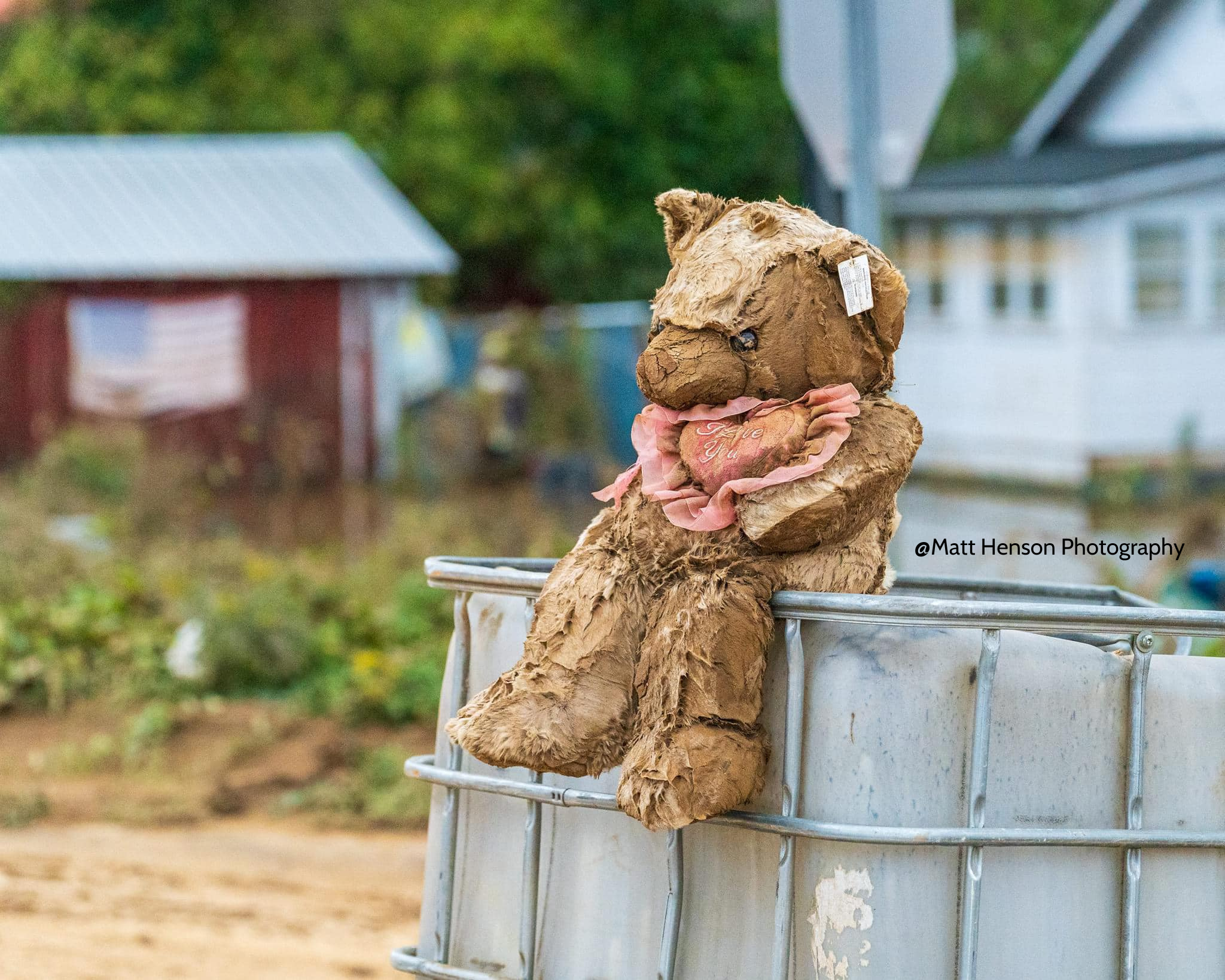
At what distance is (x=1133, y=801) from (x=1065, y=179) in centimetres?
1389

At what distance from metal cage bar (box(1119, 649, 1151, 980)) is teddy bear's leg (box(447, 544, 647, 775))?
752 mm

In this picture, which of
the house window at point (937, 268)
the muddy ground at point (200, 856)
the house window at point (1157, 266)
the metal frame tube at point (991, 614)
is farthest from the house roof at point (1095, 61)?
the metal frame tube at point (991, 614)

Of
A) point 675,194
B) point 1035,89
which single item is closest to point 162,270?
point 675,194

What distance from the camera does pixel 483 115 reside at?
22.4 meters

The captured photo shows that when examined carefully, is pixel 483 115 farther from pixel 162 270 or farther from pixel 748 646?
pixel 748 646

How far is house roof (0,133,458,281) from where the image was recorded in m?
15.5

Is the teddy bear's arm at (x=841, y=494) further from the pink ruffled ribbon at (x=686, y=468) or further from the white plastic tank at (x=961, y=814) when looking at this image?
the white plastic tank at (x=961, y=814)

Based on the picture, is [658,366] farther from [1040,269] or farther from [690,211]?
[1040,269]

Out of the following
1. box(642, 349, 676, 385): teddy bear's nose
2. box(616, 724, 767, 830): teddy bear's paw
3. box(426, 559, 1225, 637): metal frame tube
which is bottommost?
box(616, 724, 767, 830): teddy bear's paw

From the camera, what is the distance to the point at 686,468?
261cm

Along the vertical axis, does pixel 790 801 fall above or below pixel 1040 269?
below

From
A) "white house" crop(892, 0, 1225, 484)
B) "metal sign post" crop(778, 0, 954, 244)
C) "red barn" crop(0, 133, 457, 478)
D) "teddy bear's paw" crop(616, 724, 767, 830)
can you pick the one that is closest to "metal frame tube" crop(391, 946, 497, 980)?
"teddy bear's paw" crop(616, 724, 767, 830)

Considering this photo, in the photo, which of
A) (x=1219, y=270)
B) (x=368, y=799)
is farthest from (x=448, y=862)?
(x=1219, y=270)

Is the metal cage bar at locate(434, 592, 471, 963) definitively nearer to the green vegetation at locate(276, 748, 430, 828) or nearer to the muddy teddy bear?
the muddy teddy bear
